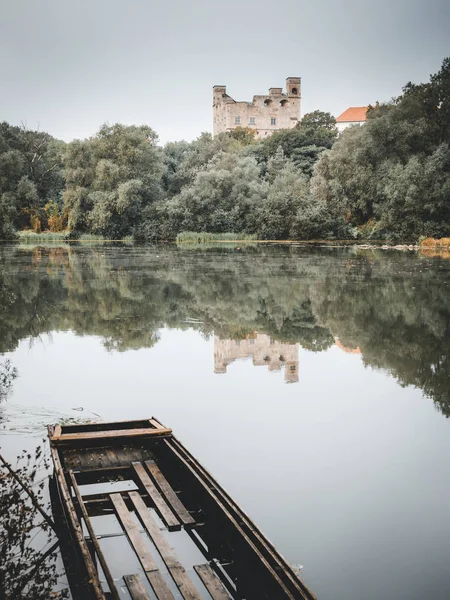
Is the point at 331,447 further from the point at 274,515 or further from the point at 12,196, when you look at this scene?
the point at 12,196

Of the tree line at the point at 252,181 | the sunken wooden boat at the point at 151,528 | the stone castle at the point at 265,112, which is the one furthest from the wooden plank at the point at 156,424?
the stone castle at the point at 265,112

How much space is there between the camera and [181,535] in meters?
4.64

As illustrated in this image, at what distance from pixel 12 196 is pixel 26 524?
61440 mm

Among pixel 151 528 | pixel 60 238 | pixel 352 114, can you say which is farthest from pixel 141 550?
pixel 352 114

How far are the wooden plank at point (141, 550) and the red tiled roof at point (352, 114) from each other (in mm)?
116012

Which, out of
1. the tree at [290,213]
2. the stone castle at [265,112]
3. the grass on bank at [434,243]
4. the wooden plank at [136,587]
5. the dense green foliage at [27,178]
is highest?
the stone castle at [265,112]

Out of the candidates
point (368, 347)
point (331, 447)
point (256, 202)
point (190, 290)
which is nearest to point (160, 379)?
point (331, 447)

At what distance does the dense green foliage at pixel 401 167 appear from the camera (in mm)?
43938

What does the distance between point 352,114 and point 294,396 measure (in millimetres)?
114960

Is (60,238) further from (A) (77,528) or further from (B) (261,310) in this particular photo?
(A) (77,528)

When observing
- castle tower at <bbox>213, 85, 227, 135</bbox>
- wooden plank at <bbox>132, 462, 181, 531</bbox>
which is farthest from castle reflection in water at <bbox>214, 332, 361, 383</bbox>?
castle tower at <bbox>213, 85, 227, 135</bbox>

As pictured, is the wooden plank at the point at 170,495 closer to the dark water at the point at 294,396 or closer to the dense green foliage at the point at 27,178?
the dark water at the point at 294,396

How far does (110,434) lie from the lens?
19.5ft

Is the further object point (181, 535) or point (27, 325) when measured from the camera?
point (27, 325)
